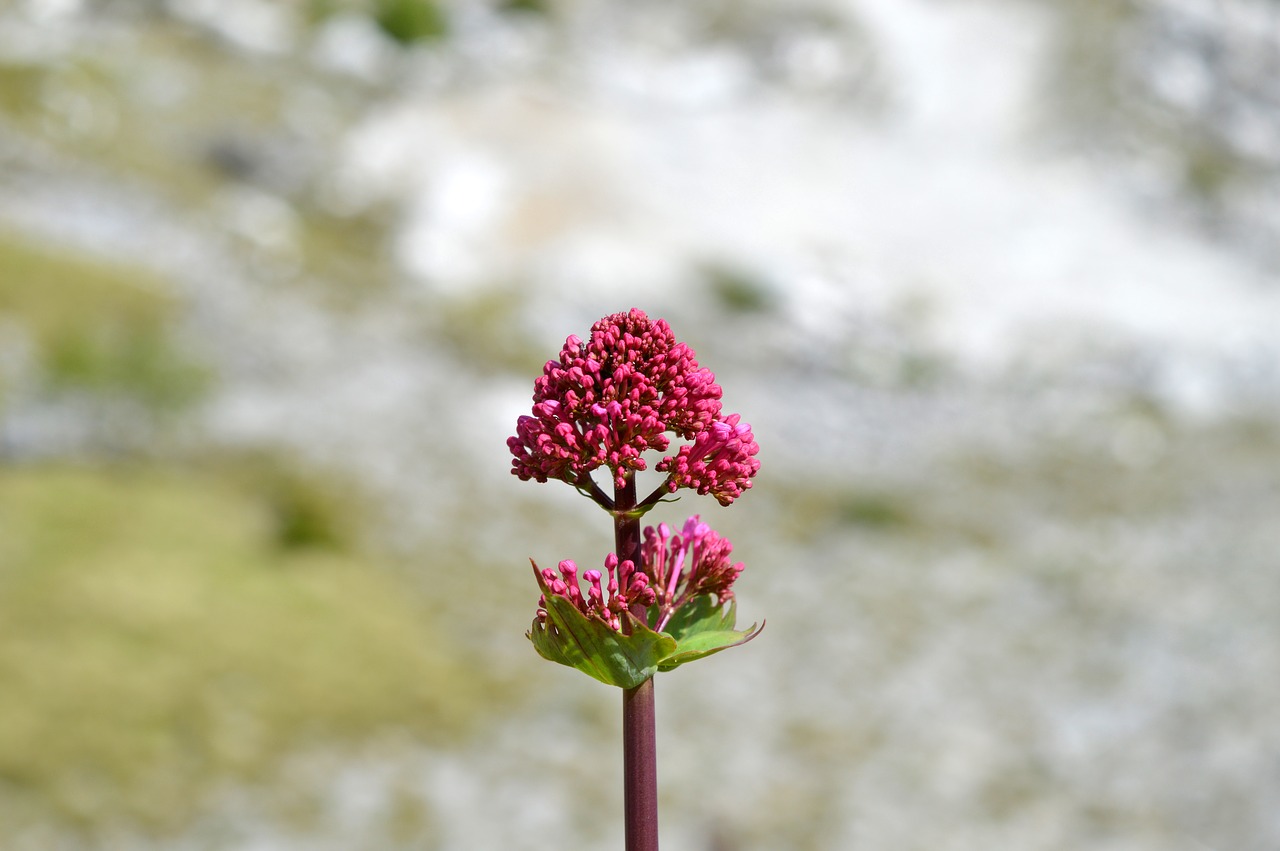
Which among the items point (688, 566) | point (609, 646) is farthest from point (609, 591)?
point (688, 566)

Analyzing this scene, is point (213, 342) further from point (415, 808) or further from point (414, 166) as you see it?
point (415, 808)

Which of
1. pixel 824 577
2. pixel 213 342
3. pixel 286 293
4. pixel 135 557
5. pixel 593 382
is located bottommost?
pixel 593 382

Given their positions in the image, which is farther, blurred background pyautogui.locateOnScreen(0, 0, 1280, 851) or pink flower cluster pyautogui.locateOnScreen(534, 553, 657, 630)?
blurred background pyautogui.locateOnScreen(0, 0, 1280, 851)

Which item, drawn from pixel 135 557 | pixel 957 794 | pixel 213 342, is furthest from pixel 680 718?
pixel 213 342

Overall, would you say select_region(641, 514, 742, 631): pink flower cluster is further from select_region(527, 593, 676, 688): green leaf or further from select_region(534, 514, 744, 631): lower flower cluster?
select_region(527, 593, 676, 688): green leaf

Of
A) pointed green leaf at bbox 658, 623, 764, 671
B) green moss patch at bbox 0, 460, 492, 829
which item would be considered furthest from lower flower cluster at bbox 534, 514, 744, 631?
green moss patch at bbox 0, 460, 492, 829

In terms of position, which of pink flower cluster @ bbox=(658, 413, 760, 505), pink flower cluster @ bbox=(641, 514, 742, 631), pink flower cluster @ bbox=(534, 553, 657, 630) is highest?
pink flower cluster @ bbox=(658, 413, 760, 505)

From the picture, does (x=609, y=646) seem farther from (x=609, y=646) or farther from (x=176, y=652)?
(x=176, y=652)

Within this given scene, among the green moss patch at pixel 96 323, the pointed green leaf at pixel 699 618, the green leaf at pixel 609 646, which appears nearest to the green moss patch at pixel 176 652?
the green moss patch at pixel 96 323
